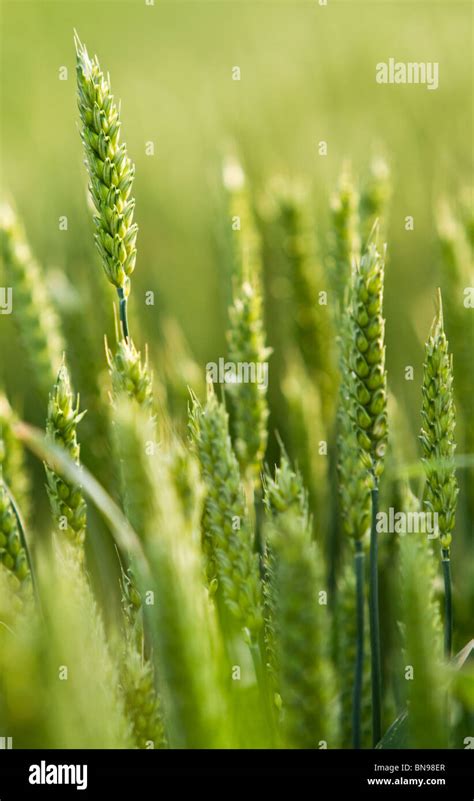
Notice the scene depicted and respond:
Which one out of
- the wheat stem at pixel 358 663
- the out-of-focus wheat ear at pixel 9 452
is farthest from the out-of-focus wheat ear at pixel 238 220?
the wheat stem at pixel 358 663

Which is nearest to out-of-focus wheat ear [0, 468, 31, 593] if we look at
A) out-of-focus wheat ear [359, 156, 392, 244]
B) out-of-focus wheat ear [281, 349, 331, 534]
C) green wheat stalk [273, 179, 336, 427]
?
out-of-focus wheat ear [281, 349, 331, 534]

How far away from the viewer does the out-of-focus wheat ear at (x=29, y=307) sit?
1.33 meters

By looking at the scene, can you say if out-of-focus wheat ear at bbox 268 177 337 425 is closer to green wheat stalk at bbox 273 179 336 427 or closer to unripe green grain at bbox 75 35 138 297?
green wheat stalk at bbox 273 179 336 427

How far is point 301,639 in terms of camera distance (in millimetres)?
700

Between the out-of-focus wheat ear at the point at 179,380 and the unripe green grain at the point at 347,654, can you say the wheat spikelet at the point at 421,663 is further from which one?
the out-of-focus wheat ear at the point at 179,380

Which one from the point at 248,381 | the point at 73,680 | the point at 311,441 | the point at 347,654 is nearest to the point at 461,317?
the point at 311,441

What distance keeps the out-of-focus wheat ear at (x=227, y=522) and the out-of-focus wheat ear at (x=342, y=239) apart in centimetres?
43

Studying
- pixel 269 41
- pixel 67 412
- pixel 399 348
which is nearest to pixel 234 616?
pixel 67 412

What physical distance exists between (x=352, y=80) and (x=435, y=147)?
465mm

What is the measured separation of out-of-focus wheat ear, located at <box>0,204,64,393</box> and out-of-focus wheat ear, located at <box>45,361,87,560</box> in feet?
1.36

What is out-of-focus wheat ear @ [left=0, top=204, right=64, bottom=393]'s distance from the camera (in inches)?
52.6

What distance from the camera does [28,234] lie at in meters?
2.56

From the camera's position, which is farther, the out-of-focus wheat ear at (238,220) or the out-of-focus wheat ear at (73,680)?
the out-of-focus wheat ear at (238,220)
